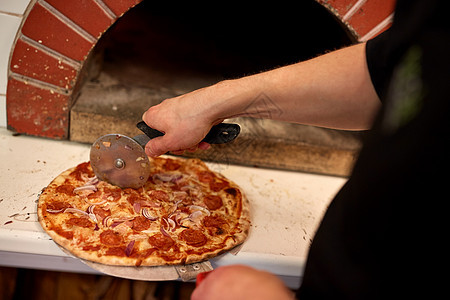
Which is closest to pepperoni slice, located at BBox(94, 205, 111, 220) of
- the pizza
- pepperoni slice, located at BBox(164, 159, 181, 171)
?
the pizza

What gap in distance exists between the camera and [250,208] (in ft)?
4.55

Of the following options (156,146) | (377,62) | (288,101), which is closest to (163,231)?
(156,146)

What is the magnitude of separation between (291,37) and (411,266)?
6.25 ft

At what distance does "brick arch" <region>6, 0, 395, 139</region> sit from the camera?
142cm

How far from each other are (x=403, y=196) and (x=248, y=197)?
1013 mm

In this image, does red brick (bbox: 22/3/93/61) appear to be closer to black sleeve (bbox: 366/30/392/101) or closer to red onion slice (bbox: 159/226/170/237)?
red onion slice (bbox: 159/226/170/237)

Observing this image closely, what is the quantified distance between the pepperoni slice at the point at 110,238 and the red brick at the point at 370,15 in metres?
1.15

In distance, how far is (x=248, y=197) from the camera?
57.3 inches

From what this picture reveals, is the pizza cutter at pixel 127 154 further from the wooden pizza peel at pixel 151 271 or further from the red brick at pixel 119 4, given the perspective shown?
the red brick at pixel 119 4

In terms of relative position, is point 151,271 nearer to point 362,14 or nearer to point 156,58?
point 362,14

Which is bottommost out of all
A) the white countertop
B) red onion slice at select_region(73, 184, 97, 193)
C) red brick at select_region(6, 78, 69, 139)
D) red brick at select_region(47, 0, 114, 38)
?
the white countertop

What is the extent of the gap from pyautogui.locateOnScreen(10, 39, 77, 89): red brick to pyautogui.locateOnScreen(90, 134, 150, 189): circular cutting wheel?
0.46m

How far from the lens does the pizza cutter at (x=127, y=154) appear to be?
1148 mm

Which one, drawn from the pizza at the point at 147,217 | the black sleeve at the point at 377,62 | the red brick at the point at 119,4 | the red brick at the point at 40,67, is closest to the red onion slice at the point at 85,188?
the pizza at the point at 147,217
